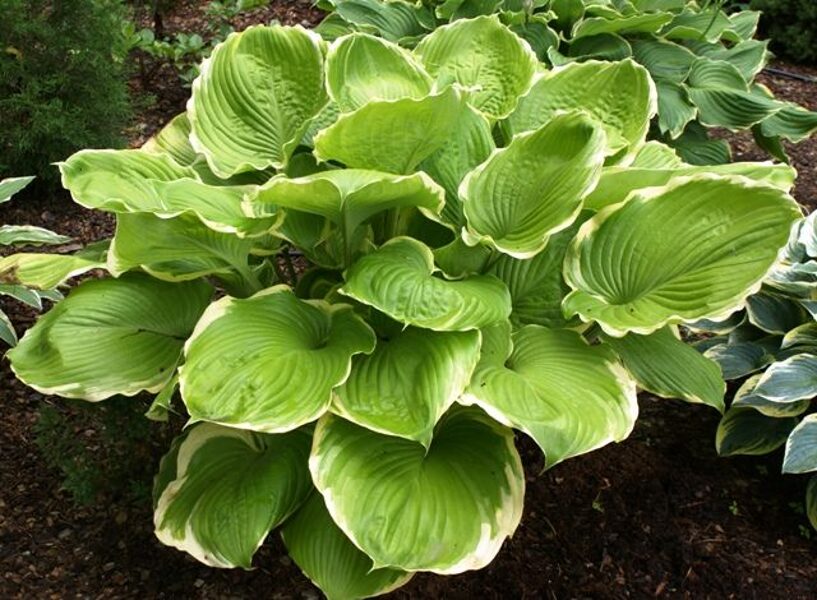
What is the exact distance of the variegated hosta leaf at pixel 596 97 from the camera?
2.13 metres

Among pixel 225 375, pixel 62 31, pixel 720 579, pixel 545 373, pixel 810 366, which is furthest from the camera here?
pixel 62 31

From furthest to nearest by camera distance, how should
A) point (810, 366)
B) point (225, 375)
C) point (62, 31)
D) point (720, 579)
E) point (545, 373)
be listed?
point (62, 31), point (810, 366), point (720, 579), point (545, 373), point (225, 375)

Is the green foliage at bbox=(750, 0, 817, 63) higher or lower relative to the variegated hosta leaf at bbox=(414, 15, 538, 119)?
lower

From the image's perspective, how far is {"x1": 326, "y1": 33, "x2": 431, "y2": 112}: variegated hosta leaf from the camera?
2.00 m

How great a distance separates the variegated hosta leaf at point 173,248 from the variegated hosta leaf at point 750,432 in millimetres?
1367

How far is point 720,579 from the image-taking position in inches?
83.7

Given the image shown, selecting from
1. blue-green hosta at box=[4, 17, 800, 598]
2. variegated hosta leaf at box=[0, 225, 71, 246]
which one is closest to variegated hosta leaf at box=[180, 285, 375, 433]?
blue-green hosta at box=[4, 17, 800, 598]

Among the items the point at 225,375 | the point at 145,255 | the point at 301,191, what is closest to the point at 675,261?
the point at 301,191

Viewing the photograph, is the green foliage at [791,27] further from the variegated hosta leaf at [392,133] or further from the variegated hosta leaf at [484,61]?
the variegated hosta leaf at [392,133]

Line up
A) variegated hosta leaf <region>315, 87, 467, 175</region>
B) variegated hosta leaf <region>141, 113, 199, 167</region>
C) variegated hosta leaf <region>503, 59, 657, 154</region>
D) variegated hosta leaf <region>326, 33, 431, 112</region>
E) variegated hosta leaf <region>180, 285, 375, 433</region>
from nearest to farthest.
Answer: variegated hosta leaf <region>180, 285, 375, 433</region>
variegated hosta leaf <region>315, 87, 467, 175</region>
variegated hosta leaf <region>326, 33, 431, 112</region>
variegated hosta leaf <region>503, 59, 657, 154</region>
variegated hosta leaf <region>141, 113, 199, 167</region>

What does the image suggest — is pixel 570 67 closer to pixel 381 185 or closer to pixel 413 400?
pixel 381 185

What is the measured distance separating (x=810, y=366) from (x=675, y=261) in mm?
721

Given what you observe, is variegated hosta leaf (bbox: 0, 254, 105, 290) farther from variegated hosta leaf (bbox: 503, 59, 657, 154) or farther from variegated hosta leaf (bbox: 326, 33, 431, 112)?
variegated hosta leaf (bbox: 503, 59, 657, 154)

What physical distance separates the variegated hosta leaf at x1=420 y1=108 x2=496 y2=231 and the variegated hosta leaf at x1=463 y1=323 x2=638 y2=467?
1.15 feet
